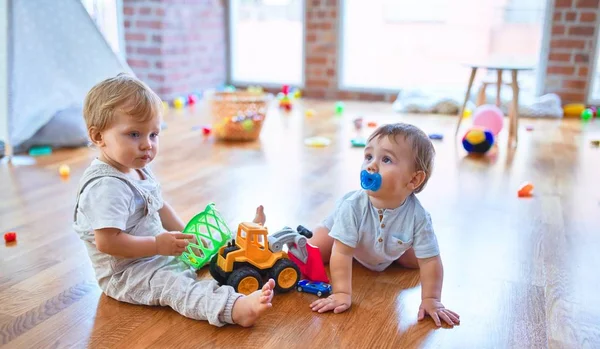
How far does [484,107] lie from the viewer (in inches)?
126

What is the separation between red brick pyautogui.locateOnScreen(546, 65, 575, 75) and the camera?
4051mm

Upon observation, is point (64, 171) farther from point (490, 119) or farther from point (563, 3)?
point (563, 3)

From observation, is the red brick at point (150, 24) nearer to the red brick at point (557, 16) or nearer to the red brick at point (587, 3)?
the red brick at point (557, 16)

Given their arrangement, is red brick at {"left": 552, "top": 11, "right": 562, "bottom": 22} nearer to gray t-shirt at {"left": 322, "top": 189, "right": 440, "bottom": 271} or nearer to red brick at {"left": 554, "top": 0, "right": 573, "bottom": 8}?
red brick at {"left": 554, "top": 0, "right": 573, "bottom": 8}

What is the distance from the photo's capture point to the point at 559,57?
13.3 feet

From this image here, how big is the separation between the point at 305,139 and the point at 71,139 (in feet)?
3.95

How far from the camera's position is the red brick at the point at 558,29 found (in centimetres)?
400

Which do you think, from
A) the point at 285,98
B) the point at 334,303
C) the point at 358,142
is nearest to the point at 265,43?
the point at 285,98

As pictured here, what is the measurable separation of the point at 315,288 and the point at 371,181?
314 millimetres

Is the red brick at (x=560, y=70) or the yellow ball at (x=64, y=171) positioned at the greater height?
the red brick at (x=560, y=70)

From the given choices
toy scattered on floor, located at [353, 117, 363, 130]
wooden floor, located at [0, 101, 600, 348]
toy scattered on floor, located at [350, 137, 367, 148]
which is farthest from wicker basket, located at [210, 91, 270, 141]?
toy scattered on floor, located at [353, 117, 363, 130]

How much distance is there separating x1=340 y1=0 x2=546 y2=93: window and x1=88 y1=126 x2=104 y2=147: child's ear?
3341mm

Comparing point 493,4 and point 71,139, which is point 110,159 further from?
point 493,4

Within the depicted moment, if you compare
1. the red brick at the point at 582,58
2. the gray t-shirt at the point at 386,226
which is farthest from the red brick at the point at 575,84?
the gray t-shirt at the point at 386,226
